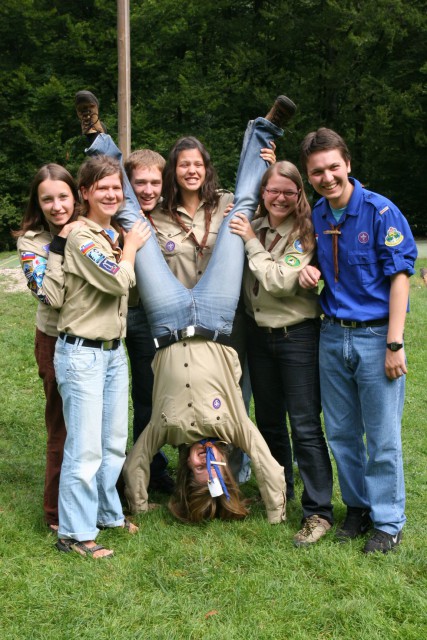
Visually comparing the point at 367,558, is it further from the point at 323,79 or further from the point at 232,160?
the point at 323,79

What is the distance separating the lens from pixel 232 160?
865 inches

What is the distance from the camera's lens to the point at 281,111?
441 centimetres

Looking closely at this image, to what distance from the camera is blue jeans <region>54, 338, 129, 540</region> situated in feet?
12.0

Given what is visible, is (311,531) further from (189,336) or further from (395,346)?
(189,336)

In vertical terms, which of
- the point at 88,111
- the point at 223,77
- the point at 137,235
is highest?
the point at 223,77

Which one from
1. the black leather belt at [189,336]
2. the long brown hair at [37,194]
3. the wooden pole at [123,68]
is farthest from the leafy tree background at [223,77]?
the black leather belt at [189,336]

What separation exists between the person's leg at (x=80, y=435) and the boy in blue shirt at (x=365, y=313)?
46.7 inches

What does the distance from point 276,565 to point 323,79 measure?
22.2m

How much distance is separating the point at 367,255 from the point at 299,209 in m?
0.52

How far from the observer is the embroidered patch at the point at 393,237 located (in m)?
3.49

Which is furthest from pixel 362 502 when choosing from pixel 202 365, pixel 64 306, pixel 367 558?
pixel 64 306

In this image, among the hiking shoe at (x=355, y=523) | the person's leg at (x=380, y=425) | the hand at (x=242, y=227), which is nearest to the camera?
the person's leg at (x=380, y=425)

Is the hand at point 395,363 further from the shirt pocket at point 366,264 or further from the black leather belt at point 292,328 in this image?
the black leather belt at point 292,328

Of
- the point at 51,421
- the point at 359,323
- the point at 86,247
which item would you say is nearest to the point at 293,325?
the point at 359,323
